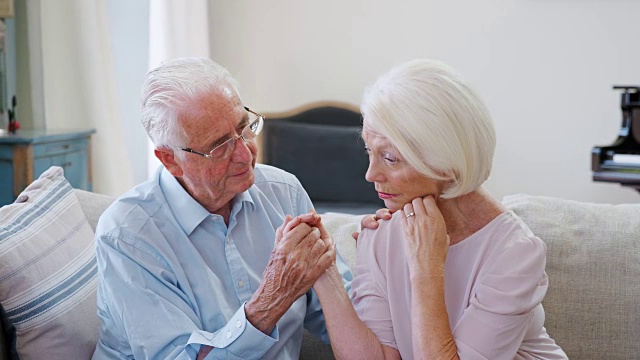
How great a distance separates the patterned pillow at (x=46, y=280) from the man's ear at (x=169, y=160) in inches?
14.0

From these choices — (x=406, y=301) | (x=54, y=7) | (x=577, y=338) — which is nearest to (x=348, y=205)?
(x=54, y=7)

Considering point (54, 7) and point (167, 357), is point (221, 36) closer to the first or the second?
point (54, 7)

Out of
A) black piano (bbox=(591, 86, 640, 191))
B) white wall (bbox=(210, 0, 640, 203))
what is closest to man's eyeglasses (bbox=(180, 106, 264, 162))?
black piano (bbox=(591, 86, 640, 191))

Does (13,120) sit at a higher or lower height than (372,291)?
higher

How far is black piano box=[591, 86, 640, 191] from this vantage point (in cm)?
367

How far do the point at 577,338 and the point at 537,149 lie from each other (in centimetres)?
304

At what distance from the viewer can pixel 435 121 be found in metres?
1.47

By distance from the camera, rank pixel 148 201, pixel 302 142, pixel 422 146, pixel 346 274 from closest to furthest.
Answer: pixel 422 146 < pixel 148 201 < pixel 346 274 < pixel 302 142

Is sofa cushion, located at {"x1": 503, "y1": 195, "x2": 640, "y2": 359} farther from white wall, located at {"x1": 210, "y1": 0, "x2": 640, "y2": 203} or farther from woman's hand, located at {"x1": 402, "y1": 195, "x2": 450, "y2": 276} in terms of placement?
white wall, located at {"x1": 210, "y1": 0, "x2": 640, "y2": 203}

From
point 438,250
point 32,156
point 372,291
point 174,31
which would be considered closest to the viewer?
point 438,250

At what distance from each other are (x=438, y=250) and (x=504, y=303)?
0.51 ft

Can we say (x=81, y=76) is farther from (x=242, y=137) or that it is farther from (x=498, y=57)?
(x=242, y=137)

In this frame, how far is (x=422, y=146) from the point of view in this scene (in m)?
1.49

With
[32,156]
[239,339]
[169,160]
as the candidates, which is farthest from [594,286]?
[32,156]
